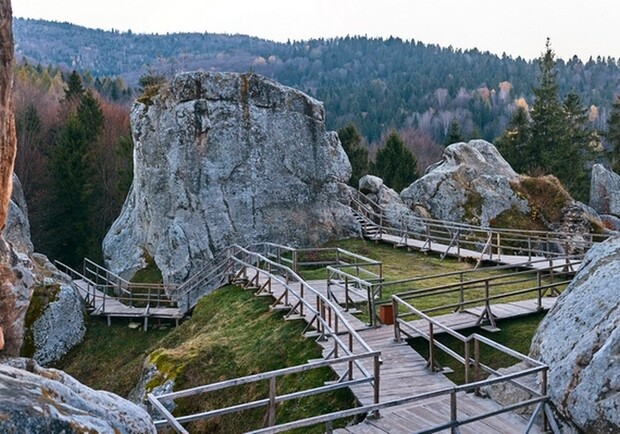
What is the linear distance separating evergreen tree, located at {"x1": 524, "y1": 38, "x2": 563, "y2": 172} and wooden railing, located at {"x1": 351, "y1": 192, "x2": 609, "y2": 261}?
53.5 ft

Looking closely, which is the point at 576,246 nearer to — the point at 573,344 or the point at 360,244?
the point at 360,244

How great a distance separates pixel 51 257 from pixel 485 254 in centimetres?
3182

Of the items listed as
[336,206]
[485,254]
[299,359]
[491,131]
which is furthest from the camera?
[491,131]

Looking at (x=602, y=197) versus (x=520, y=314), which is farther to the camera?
(x=602, y=197)

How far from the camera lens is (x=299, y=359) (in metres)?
13.8

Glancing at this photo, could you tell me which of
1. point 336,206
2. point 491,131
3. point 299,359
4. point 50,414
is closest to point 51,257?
point 336,206

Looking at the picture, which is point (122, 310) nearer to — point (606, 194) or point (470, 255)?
point (470, 255)

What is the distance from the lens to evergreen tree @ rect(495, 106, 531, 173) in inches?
1925

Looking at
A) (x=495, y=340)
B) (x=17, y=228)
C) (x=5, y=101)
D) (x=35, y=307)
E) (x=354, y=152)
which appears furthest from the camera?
(x=354, y=152)

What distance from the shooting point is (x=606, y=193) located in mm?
39906

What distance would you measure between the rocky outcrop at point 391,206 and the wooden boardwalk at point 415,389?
16.6 metres

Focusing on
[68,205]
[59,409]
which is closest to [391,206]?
[68,205]

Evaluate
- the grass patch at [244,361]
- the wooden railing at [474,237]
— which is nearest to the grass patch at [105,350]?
the grass patch at [244,361]

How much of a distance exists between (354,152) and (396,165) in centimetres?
399
